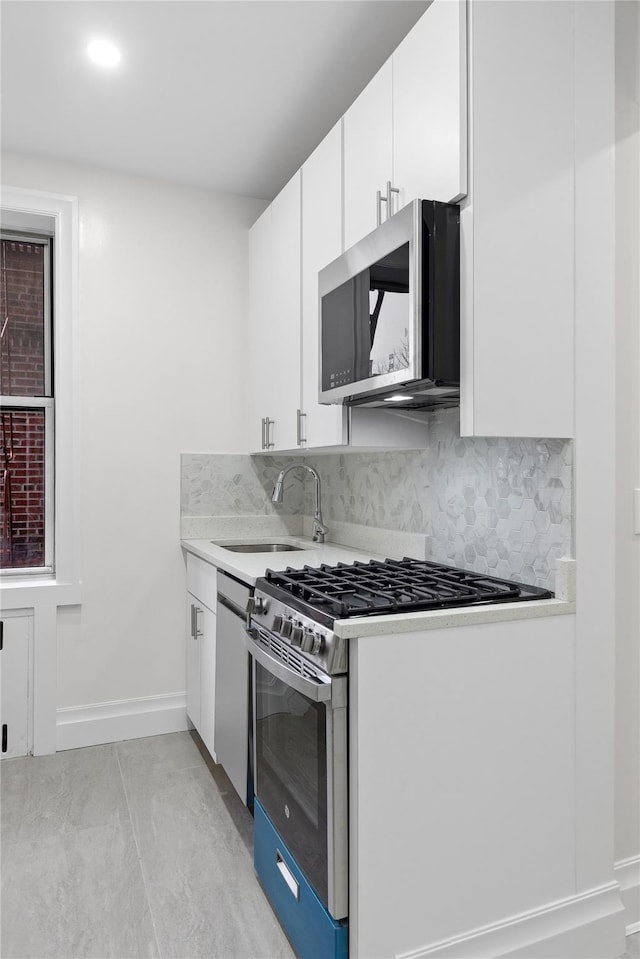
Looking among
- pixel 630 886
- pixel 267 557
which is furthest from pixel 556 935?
pixel 267 557

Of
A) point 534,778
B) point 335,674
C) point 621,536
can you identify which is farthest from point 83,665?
point 621,536

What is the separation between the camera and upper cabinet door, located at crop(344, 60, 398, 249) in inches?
73.4

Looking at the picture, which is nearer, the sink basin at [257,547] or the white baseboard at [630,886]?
the white baseboard at [630,886]

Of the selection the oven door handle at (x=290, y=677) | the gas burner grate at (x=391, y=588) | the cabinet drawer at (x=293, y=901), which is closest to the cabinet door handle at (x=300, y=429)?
the gas burner grate at (x=391, y=588)

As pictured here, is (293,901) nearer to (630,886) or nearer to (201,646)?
(630,886)

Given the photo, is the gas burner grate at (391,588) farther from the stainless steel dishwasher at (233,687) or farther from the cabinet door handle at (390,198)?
the cabinet door handle at (390,198)

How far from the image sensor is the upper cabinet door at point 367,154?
1.86 meters

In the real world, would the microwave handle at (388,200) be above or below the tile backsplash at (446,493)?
above

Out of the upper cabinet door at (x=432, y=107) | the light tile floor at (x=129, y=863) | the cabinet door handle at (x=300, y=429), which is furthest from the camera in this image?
the cabinet door handle at (x=300, y=429)

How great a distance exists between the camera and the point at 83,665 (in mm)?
2971

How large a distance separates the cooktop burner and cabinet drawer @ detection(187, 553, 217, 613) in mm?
687

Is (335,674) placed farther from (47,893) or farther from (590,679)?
(47,893)

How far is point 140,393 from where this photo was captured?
3.07m

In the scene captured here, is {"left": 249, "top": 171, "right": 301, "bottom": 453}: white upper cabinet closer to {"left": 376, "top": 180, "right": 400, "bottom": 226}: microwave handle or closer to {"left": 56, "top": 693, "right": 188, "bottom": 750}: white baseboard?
{"left": 376, "top": 180, "right": 400, "bottom": 226}: microwave handle
